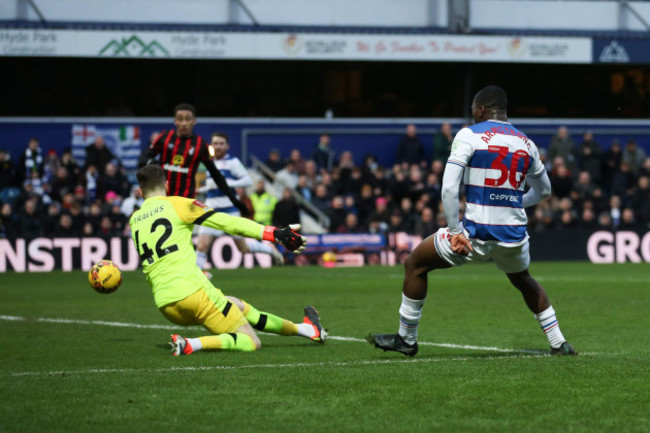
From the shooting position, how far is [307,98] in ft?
109

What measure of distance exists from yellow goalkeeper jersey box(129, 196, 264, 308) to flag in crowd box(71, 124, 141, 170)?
72.0 feet

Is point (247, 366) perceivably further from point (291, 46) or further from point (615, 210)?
point (291, 46)

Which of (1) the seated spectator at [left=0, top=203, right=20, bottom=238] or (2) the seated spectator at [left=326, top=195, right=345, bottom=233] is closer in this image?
(1) the seated spectator at [left=0, top=203, right=20, bottom=238]

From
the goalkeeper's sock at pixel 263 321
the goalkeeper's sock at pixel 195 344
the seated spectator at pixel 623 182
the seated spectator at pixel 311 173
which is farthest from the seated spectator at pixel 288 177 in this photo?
the goalkeeper's sock at pixel 195 344

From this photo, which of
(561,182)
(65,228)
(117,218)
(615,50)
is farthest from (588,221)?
(65,228)

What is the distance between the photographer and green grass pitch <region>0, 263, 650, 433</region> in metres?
6.23

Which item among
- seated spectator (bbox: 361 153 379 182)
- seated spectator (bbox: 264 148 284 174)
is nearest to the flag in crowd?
seated spectator (bbox: 264 148 284 174)

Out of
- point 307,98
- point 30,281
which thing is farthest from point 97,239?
point 307,98

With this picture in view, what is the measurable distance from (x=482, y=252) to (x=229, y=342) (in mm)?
2228

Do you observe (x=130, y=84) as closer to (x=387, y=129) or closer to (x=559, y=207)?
(x=387, y=129)

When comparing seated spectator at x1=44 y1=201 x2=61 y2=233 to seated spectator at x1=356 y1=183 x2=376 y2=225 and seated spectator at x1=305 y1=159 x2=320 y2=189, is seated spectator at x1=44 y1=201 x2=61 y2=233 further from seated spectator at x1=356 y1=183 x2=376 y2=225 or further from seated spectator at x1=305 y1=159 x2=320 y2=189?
seated spectator at x1=356 y1=183 x2=376 y2=225

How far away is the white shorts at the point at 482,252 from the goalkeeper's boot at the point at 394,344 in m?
0.80

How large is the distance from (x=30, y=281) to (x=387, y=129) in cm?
1537

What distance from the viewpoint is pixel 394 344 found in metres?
9.01
